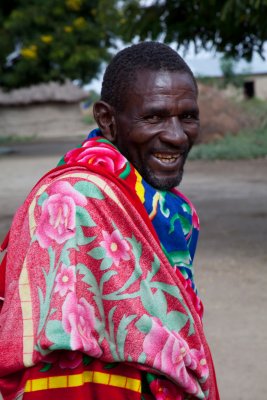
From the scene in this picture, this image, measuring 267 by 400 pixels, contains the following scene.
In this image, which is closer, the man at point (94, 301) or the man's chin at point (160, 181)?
the man at point (94, 301)

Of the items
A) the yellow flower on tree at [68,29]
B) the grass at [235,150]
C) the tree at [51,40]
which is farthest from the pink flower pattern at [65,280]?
the yellow flower on tree at [68,29]

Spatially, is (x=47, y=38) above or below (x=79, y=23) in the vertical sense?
below

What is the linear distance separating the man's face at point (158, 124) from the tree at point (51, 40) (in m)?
19.1

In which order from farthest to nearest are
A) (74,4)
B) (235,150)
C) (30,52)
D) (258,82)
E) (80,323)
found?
1. (258,82)
2. (30,52)
3. (74,4)
4. (235,150)
5. (80,323)

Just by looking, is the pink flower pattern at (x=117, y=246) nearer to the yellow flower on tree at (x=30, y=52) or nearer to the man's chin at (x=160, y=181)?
the man's chin at (x=160, y=181)

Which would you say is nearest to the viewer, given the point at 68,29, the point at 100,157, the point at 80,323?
the point at 80,323

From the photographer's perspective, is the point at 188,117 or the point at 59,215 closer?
the point at 59,215

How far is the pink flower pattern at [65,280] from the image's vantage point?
5.23ft

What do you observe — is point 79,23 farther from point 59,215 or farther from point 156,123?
point 59,215

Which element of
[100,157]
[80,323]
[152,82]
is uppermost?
[152,82]

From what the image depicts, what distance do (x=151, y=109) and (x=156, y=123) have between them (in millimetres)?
42

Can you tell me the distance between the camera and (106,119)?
6.20ft

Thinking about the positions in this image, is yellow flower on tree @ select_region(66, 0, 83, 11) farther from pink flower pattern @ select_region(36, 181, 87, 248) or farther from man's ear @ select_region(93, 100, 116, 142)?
pink flower pattern @ select_region(36, 181, 87, 248)

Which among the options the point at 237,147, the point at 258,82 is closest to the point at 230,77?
the point at 258,82
